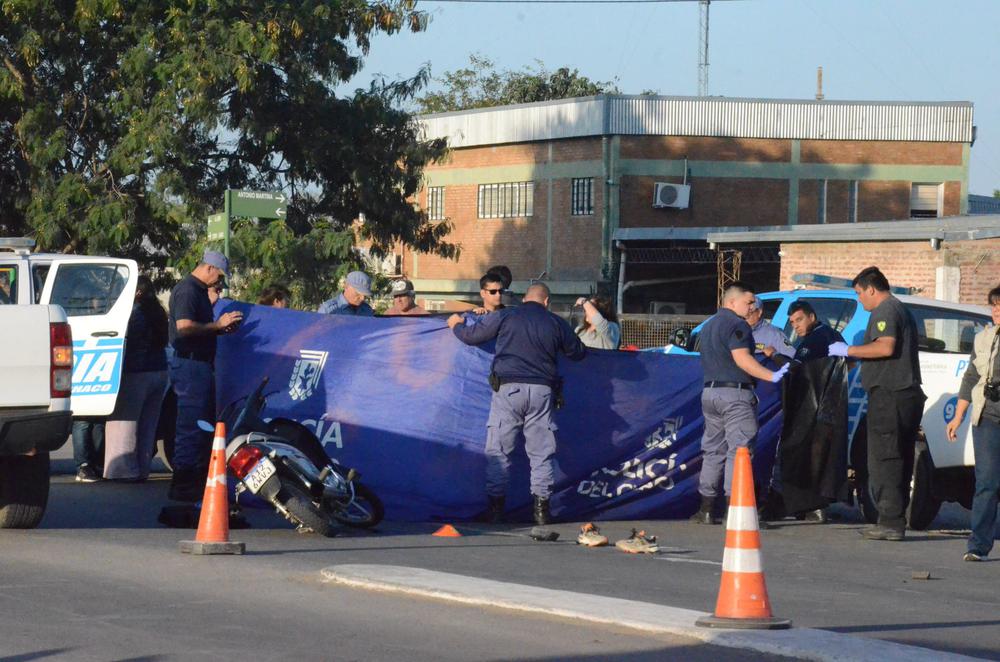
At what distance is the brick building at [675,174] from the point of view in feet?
149

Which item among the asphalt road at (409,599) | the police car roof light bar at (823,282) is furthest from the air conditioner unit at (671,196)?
the asphalt road at (409,599)

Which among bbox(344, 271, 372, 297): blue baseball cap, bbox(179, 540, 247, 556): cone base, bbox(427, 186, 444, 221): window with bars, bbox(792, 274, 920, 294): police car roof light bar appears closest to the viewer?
bbox(179, 540, 247, 556): cone base

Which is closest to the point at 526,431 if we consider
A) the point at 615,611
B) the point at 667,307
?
the point at 615,611

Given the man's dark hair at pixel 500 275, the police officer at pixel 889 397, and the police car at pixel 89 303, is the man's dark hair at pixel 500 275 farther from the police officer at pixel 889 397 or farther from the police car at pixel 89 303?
the police car at pixel 89 303

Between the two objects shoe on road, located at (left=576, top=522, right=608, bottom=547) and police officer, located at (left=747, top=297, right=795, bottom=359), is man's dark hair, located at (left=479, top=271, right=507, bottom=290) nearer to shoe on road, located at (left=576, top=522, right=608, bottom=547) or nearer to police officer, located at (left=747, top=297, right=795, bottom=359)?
police officer, located at (left=747, top=297, right=795, bottom=359)

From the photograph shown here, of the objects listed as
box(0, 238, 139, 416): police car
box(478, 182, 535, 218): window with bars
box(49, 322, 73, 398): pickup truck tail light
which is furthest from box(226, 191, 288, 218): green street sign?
box(478, 182, 535, 218): window with bars

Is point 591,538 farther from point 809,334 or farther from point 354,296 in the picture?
point 354,296

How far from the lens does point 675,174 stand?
46.2 metres

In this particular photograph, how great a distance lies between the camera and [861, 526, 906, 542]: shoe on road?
11242 mm

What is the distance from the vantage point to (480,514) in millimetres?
11719

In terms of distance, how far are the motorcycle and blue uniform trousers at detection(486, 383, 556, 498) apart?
1.07 meters

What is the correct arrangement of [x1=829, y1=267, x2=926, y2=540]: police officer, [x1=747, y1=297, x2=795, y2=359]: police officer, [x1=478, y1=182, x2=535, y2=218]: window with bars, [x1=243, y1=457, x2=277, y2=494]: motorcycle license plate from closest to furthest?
[x1=243, y1=457, x2=277, y2=494]: motorcycle license plate → [x1=829, y1=267, x2=926, y2=540]: police officer → [x1=747, y1=297, x2=795, y2=359]: police officer → [x1=478, y1=182, x2=535, y2=218]: window with bars

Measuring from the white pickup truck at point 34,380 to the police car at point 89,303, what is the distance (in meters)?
3.53

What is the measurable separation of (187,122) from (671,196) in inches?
843
